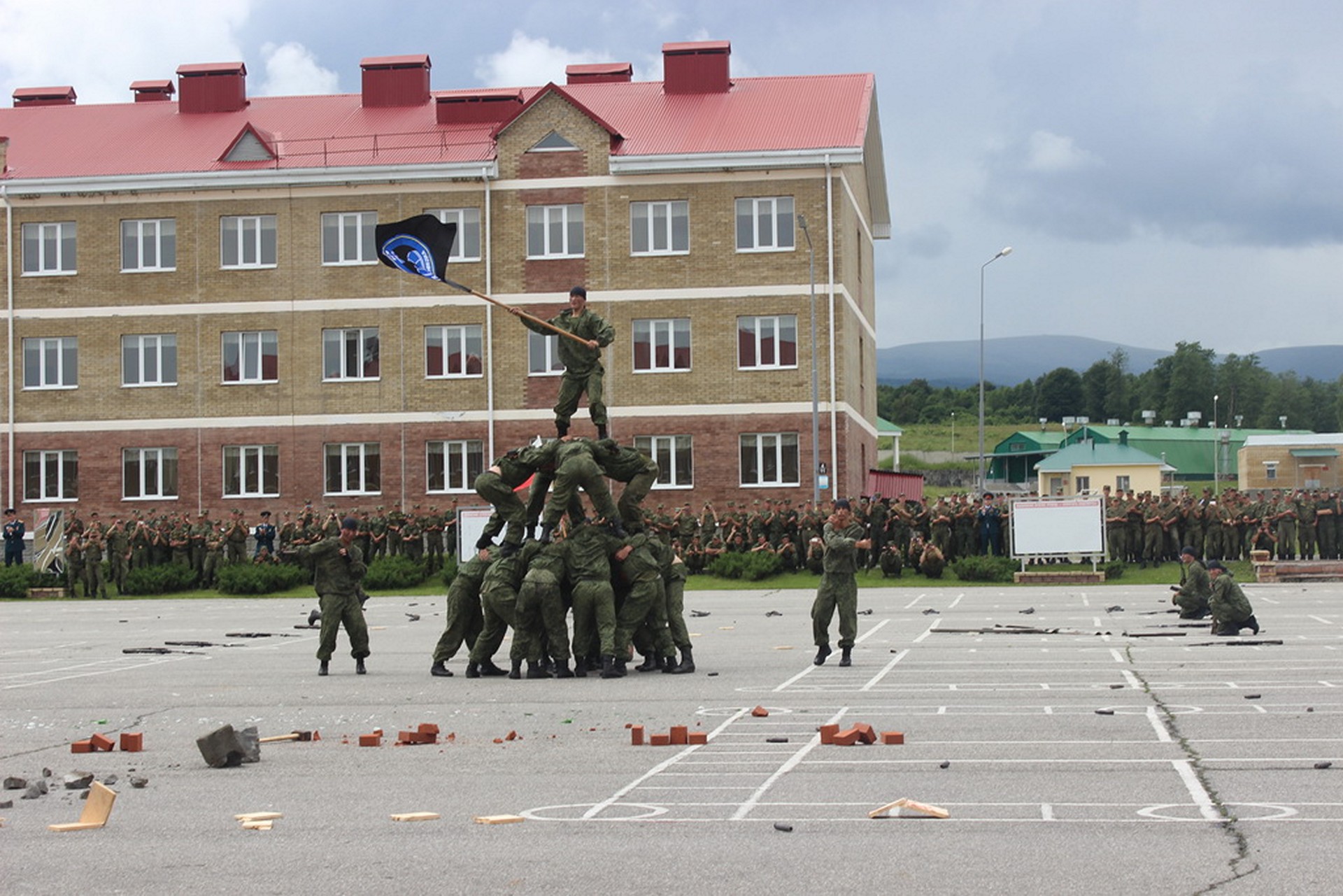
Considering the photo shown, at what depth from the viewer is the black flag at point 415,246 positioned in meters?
20.3

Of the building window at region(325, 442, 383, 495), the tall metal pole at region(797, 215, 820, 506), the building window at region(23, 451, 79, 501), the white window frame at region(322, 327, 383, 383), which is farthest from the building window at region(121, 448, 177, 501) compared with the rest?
the tall metal pole at region(797, 215, 820, 506)

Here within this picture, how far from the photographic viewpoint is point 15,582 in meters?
42.4

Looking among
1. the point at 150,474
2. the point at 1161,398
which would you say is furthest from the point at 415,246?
the point at 1161,398

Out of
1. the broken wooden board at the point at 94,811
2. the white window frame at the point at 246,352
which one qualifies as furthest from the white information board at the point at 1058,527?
the broken wooden board at the point at 94,811

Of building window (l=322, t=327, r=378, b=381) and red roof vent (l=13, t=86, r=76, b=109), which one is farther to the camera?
red roof vent (l=13, t=86, r=76, b=109)

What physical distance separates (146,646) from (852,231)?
3171 cm

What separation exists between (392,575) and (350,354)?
11.0m

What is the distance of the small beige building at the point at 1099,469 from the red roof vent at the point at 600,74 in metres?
38.4

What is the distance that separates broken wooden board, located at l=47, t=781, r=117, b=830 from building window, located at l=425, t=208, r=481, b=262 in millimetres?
40025

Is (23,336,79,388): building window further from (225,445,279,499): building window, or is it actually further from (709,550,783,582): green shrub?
(709,550,783,582): green shrub

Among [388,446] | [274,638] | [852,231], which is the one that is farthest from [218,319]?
[274,638]

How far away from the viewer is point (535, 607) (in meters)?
20.4

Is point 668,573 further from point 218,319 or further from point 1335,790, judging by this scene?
point 218,319

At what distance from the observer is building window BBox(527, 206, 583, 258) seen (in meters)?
49.9
